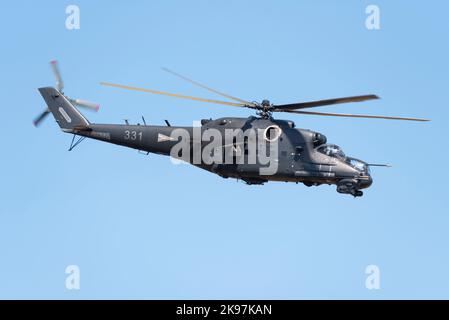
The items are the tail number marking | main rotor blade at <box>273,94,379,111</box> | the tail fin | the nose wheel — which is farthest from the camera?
the tail number marking

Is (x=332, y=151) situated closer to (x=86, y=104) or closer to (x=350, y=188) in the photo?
(x=350, y=188)

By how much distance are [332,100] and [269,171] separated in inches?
191

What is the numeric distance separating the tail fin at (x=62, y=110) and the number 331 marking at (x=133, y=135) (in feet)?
8.50

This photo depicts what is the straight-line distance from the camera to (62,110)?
35.8 m

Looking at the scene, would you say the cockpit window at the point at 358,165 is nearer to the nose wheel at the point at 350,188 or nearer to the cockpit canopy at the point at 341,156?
the cockpit canopy at the point at 341,156

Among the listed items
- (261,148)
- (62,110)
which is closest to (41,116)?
(62,110)

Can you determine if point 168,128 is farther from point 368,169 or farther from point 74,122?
point 368,169

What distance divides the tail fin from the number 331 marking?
2590 millimetres

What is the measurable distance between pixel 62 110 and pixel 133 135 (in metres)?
4.87

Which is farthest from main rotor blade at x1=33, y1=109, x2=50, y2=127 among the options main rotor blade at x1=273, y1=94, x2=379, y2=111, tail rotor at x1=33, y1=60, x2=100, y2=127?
main rotor blade at x1=273, y1=94, x2=379, y2=111

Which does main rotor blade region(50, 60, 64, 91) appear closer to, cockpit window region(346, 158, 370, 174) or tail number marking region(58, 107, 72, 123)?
tail number marking region(58, 107, 72, 123)

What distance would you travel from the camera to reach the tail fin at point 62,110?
35.1 m

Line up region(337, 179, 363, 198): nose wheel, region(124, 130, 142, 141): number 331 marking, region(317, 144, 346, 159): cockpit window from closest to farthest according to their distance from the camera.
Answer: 1. region(337, 179, 363, 198): nose wheel
2. region(317, 144, 346, 159): cockpit window
3. region(124, 130, 142, 141): number 331 marking

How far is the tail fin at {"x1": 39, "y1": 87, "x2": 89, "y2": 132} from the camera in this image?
35094mm
